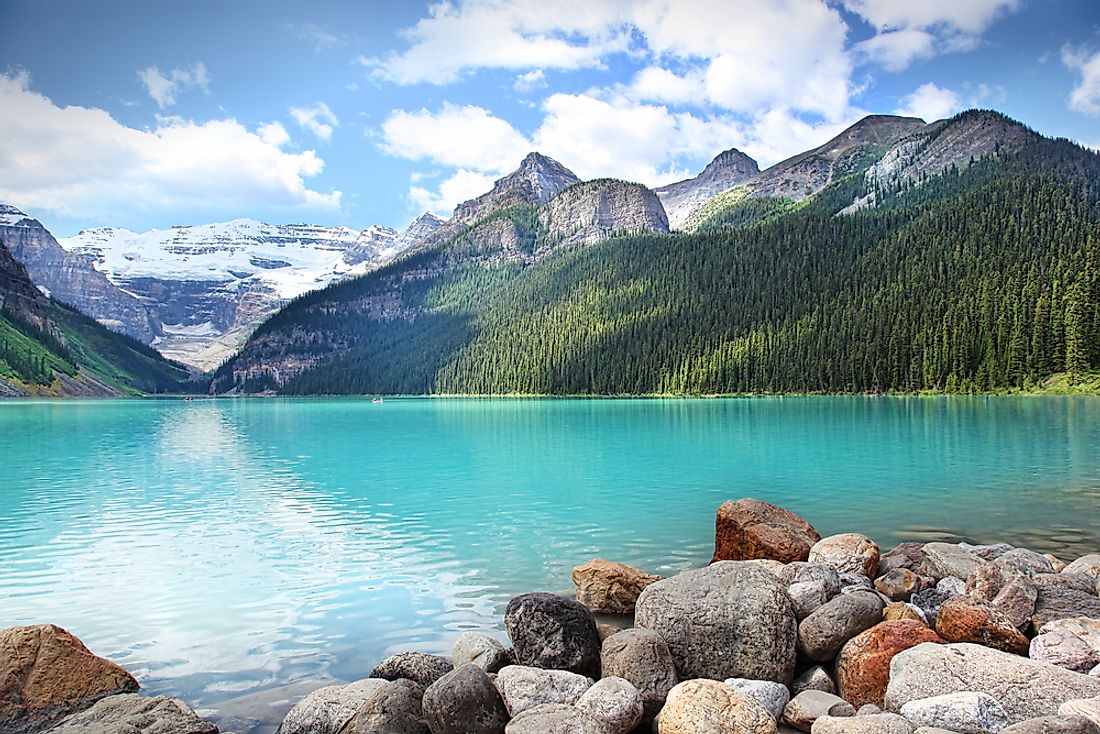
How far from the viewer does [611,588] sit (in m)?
14.3

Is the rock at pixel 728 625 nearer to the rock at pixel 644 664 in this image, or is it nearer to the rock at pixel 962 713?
the rock at pixel 644 664

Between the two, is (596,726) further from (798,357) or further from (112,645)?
(798,357)

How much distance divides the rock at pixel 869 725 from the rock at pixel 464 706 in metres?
3.83

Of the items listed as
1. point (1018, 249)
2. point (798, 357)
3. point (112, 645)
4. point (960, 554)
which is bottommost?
point (112, 645)

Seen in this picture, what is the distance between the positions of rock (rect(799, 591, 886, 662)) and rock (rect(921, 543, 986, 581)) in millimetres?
3342

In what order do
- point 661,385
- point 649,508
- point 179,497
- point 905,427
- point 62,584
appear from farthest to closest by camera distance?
1. point 661,385
2. point 905,427
3. point 179,497
4. point 649,508
5. point 62,584

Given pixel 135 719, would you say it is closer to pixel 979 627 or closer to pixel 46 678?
Answer: pixel 46 678

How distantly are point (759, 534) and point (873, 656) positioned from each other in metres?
6.24

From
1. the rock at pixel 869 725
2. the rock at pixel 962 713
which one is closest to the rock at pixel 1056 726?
the rock at pixel 962 713

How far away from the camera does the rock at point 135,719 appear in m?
8.46

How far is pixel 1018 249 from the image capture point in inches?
6019

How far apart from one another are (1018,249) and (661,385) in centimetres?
7925

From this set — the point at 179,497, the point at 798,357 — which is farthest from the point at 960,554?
the point at 798,357

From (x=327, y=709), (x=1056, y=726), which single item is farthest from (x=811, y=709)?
(x=327, y=709)
